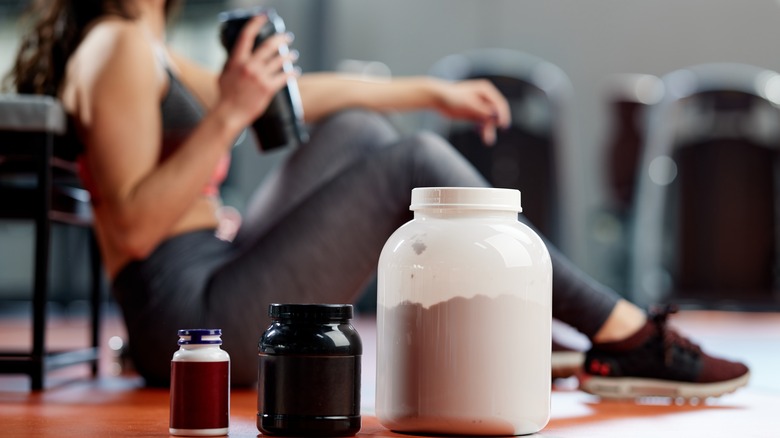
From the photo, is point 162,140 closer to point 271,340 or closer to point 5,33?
point 271,340

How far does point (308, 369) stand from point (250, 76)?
0.65 meters

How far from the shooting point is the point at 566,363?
5.75 ft

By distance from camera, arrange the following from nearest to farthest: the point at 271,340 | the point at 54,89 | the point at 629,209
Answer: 1. the point at 271,340
2. the point at 54,89
3. the point at 629,209

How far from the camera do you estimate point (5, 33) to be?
5859 mm

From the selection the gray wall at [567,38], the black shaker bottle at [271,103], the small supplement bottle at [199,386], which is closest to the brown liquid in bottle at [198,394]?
the small supplement bottle at [199,386]

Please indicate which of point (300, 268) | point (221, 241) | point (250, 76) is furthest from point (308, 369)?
point (221, 241)

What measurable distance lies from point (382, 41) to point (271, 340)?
15.6 ft

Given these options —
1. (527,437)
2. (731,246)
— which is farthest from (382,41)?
(527,437)

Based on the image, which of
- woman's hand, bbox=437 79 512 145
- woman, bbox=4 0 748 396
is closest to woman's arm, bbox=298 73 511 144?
woman's hand, bbox=437 79 512 145

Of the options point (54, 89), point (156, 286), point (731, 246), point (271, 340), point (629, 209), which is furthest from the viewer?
point (629, 209)

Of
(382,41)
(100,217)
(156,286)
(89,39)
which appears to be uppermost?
(382,41)

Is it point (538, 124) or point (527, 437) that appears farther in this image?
point (538, 124)

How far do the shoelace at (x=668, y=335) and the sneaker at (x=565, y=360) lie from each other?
0.80 ft

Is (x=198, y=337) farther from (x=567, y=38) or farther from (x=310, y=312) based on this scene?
(x=567, y=38)
